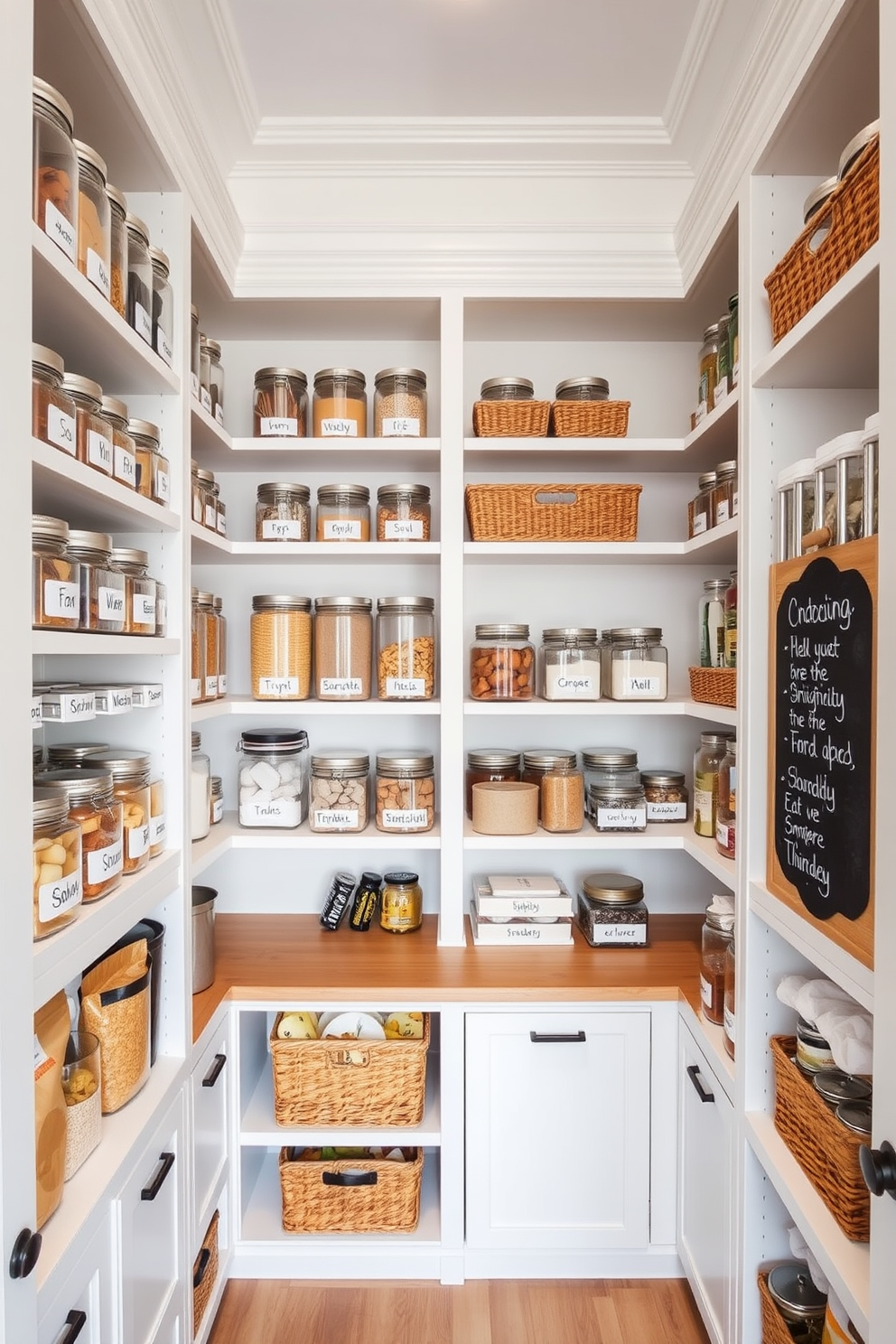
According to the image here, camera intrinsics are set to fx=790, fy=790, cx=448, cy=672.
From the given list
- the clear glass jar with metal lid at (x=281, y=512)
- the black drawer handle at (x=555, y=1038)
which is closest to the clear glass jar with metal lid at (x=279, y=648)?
the clear glass jar with metal lid at (x=281, y=512)

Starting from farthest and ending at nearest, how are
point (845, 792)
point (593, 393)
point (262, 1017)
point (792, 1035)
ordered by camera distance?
point (262, 1017) → point (593, 393) → point (792, 1035) → point (845, 792)

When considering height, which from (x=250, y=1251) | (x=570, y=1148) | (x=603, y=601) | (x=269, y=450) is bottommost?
(x=250, y=1251)

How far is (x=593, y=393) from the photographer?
6.29ft

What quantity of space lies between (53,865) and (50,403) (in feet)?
1.90

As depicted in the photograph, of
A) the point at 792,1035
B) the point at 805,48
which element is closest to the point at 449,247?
the point at 805,48

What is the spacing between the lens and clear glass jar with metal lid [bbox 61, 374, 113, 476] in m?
1.09

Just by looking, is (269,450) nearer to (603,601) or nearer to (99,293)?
(99,293)

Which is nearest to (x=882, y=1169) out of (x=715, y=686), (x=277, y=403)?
(x=715, y=686)

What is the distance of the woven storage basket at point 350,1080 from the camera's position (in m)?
1.78

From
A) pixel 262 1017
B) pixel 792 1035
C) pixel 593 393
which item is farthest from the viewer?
pixel 262 1017

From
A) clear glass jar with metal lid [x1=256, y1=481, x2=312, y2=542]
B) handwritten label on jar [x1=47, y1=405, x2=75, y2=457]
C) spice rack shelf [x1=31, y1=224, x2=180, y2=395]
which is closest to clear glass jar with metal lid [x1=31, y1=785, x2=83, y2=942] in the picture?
handwritten label on jar [x1=47, y1=405, x2=75, y2=457]

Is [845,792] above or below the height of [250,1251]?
above

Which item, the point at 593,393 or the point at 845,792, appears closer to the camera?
the point at 845,792

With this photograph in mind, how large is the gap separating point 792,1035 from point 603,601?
3.87 feet
